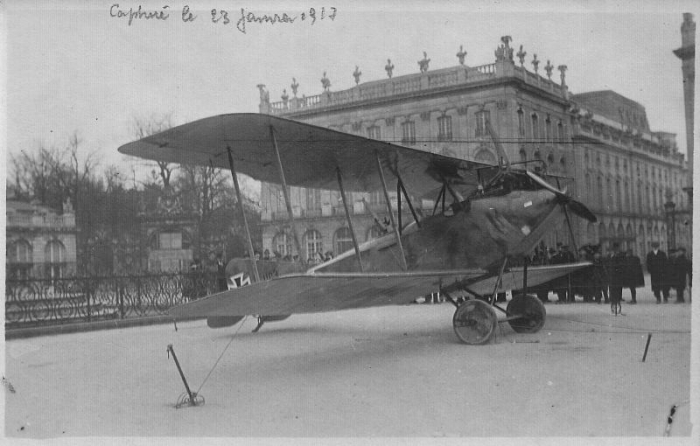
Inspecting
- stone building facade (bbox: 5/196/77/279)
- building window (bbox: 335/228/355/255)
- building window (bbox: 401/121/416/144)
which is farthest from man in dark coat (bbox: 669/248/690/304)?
building window (bbox: 335/228/355/255)

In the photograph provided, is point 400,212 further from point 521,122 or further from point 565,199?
point 521,122

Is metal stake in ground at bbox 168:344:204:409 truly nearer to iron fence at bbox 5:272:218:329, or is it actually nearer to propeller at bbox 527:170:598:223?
propeller at bbox 527:170:598:223

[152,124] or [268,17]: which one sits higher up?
[268,17]

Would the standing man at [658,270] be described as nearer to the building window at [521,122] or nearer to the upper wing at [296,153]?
the upper wing at [296,153]

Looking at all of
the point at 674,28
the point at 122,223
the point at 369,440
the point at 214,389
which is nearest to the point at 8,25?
the point at 214,389

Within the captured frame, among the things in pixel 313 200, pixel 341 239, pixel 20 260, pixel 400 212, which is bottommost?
pixel 20 260

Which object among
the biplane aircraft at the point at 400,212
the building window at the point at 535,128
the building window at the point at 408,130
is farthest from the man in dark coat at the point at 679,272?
the building window at the point at 408,130

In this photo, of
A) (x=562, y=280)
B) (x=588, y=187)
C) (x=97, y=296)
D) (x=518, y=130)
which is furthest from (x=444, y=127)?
(x=97, y=296)
